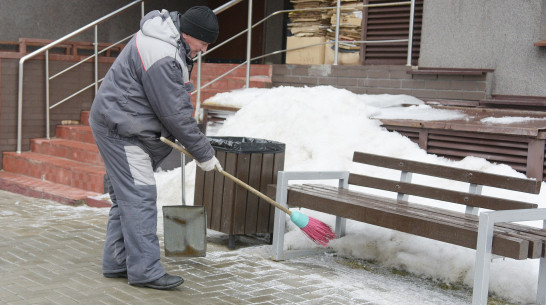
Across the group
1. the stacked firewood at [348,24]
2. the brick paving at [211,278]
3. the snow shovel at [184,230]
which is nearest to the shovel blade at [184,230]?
the snow shovel at [184,230]

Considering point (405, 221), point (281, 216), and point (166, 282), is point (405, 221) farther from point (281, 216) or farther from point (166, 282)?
point (166, 282)

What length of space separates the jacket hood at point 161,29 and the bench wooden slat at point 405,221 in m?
1.63

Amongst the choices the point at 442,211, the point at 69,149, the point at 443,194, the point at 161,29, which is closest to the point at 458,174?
the point at 443,194

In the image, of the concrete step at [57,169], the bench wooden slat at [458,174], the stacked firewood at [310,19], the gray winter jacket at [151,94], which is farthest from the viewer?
the stacked firewood at [310,19]

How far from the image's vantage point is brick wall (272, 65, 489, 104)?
25.7 ft

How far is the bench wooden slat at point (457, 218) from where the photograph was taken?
4.30 metres

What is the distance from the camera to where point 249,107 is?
846 centimetres

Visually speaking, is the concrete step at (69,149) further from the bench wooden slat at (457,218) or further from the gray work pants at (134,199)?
the gray work pants at (134,199)

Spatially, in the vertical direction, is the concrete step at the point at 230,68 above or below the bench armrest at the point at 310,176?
above

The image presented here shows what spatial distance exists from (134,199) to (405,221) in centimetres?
183

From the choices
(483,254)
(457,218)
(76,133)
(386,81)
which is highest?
(386,81)

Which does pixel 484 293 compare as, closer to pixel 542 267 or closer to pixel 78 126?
pixel 542 267

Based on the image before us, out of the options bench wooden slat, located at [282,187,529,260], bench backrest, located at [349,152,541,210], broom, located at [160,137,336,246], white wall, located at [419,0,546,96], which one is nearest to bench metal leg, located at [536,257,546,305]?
bench backrest, located at [349,152,541,210]

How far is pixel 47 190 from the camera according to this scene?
866 cm
